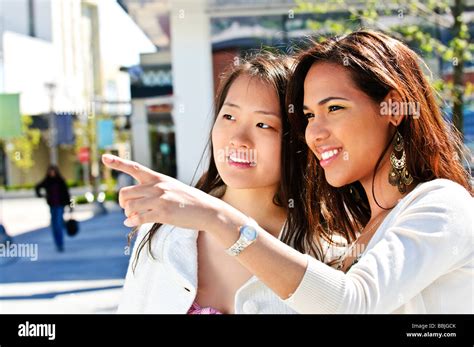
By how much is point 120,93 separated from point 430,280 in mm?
7860

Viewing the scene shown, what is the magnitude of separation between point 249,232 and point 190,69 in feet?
13.0

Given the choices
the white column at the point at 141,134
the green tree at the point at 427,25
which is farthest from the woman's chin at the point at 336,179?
the white column at the point at 141,134

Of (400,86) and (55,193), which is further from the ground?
(400,86)

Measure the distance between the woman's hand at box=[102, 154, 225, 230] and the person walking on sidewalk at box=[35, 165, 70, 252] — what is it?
15.5 feet

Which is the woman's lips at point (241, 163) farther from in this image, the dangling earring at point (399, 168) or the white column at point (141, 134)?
the white column at point (141, 134)

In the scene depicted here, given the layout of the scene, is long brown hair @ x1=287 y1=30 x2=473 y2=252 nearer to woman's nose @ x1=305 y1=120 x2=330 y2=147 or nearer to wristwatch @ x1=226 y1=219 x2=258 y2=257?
woman's nose @ x1=305 y1=120 x2=330 y2=147

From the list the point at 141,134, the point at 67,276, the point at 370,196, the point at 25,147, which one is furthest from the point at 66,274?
the point at 25,147

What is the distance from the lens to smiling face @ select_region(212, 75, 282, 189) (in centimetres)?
104

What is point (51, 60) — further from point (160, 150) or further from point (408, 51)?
point (408, 51)

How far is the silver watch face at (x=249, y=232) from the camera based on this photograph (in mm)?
715

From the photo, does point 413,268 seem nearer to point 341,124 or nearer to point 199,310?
point 341,124

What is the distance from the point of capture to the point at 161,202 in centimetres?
67

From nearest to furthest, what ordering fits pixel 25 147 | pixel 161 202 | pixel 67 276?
pixel 161 202, pixel 67 276, pixel 25 147
